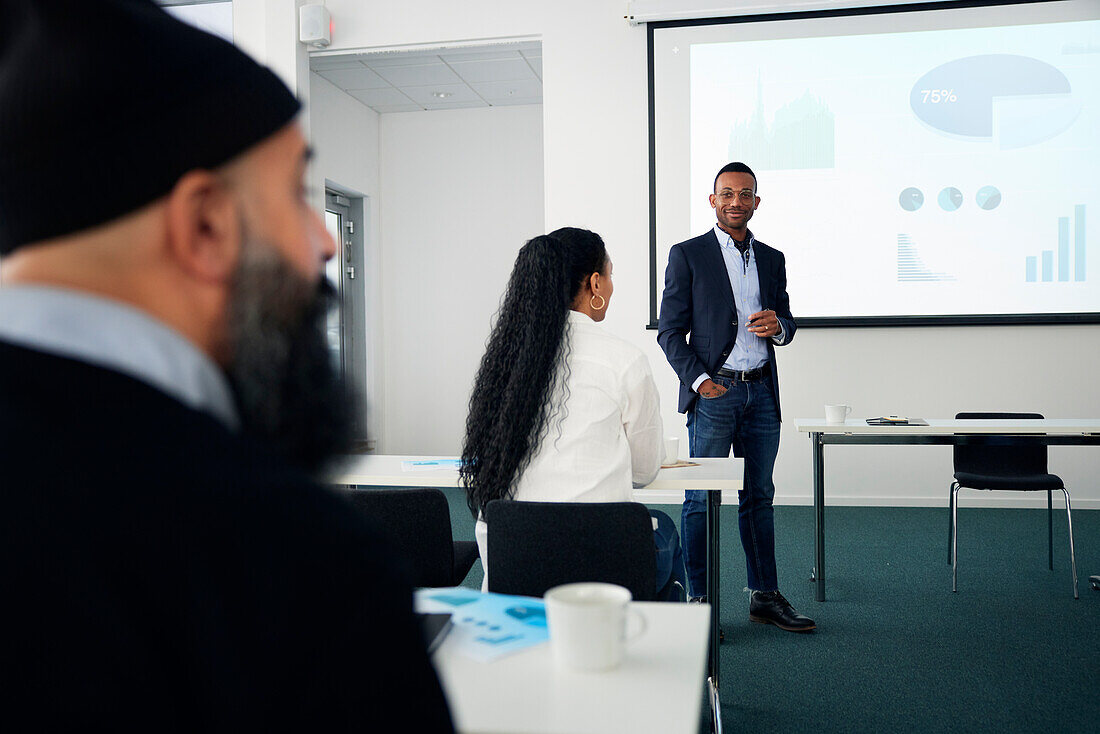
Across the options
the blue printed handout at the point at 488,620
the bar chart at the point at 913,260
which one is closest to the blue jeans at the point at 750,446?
the blue printed handout at the point at 488,620

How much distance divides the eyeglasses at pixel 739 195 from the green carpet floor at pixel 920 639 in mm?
1531

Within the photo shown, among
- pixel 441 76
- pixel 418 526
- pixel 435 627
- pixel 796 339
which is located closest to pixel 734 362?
pixel 418 526

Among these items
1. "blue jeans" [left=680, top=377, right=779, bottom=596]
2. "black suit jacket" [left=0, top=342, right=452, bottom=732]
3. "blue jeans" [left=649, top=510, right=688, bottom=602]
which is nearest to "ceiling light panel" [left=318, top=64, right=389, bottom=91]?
"blue jeans" [left=680, top=377, right=779, bottom=596]

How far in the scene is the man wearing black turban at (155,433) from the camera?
0.34m

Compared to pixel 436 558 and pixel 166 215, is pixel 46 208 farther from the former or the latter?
pixel 436 558

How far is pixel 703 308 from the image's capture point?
10.4ft

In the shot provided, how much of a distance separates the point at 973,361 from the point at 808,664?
9.71ft

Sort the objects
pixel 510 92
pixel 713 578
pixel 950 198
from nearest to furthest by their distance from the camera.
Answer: pixel 713 578 → pixel 950 198 → pixel 510 92

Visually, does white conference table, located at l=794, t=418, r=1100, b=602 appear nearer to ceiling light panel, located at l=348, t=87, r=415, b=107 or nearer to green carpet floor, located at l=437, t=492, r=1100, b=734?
green carpet floor, located at l=437, t=492, r=1100, b=734

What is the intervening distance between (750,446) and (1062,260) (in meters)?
2.84

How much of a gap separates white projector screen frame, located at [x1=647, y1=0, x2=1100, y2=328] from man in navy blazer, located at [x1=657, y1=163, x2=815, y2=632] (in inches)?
73.7

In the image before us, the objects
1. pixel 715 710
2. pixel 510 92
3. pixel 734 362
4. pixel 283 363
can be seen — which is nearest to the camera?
pixel 283 363

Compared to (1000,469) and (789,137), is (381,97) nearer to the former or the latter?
(789,137)

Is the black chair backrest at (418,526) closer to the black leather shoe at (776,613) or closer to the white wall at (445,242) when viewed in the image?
the black leather shoe at (776,613)
